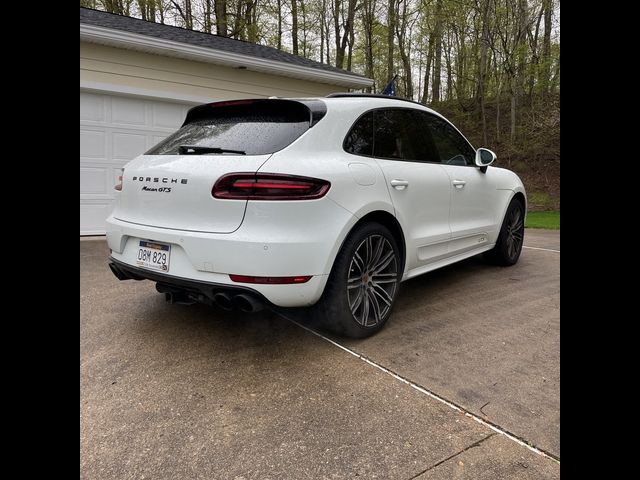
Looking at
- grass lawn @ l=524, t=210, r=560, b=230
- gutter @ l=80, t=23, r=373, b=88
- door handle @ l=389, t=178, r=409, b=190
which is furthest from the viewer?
grass lawn @ l=524, t=210, r=560, b=230

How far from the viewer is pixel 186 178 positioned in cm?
254

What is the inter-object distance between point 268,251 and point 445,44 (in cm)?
1883

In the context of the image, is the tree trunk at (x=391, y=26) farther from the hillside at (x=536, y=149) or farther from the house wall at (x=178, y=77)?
the house wall at (x=178, y=77)

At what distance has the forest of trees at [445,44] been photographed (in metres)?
14.1

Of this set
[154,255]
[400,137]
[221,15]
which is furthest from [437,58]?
[154,255]

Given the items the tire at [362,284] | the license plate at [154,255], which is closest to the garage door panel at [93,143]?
the license plate at [154,255]

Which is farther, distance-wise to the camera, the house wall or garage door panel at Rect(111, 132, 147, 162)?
garage door panel at Rect(111, 132, 147, 162)

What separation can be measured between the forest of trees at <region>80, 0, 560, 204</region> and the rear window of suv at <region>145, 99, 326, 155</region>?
37.9 ft

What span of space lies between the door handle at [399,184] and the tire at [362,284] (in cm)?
32

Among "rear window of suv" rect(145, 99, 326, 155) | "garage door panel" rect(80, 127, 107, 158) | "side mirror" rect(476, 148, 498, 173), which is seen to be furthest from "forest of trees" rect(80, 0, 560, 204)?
"rear window of suv" rect(145, 99, 326, 155)

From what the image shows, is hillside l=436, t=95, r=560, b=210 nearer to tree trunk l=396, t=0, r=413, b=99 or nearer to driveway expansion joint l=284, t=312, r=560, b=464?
tree trunk l=396, t=0, r=413, b=99

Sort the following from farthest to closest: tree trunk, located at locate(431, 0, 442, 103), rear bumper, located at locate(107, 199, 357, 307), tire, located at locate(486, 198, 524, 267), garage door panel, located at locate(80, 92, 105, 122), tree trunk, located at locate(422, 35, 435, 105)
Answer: tree trunk, located at locate(422, 35, 435, 105), tree trunk, located at locate(431, 0, 442, 103), garage door panel, located at locate(80, 92, 105, 122), tire, located at locate(486, 198, 524, 267), rear bumper, located at locate(107, 199, 357, 307)

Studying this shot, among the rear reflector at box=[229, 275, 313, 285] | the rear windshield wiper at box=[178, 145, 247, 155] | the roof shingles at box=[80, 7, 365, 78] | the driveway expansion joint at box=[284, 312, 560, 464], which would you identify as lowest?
the driveway expansion joint at box=[284, 312, 560, 464]

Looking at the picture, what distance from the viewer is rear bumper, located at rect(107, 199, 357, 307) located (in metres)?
2.36
